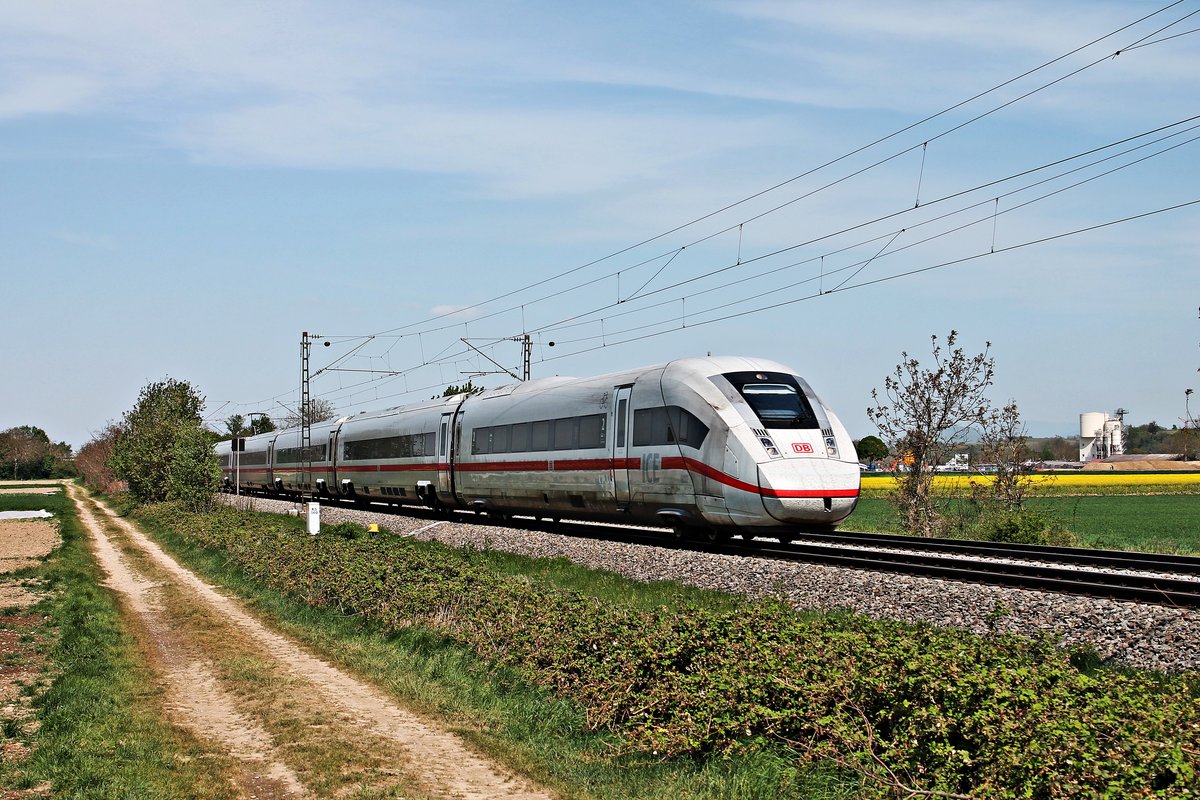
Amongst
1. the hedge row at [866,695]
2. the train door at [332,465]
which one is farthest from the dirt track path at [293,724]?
the train door at [332,465]

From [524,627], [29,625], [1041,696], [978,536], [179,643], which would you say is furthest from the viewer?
[978,536]

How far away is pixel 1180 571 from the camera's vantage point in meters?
16.8

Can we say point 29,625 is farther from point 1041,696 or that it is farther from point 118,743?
point 1041,696

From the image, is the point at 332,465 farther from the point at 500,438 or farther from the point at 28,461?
the point at 28,461

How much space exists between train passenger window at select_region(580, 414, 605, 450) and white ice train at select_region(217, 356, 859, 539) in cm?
3

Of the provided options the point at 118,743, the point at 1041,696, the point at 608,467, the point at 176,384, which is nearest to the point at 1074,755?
the point at 1041,696

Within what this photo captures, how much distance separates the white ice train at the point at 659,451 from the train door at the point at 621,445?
37 millimetres

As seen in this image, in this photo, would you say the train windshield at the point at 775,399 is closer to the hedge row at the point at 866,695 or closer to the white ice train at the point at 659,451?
the white ice train at the point at 659,451

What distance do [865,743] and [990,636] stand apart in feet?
6.61

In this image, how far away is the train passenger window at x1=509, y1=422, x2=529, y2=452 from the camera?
28.0m

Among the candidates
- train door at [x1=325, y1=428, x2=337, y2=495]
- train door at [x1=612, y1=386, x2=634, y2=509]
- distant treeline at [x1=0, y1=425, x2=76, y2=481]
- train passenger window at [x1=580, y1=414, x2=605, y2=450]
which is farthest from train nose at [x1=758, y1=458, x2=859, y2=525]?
distant treeline at [x1=0, y1=425, x2=76, y2=481]

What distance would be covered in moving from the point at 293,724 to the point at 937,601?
25.9ft

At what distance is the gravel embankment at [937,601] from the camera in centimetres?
1092

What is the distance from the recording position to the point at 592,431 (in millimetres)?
24469
